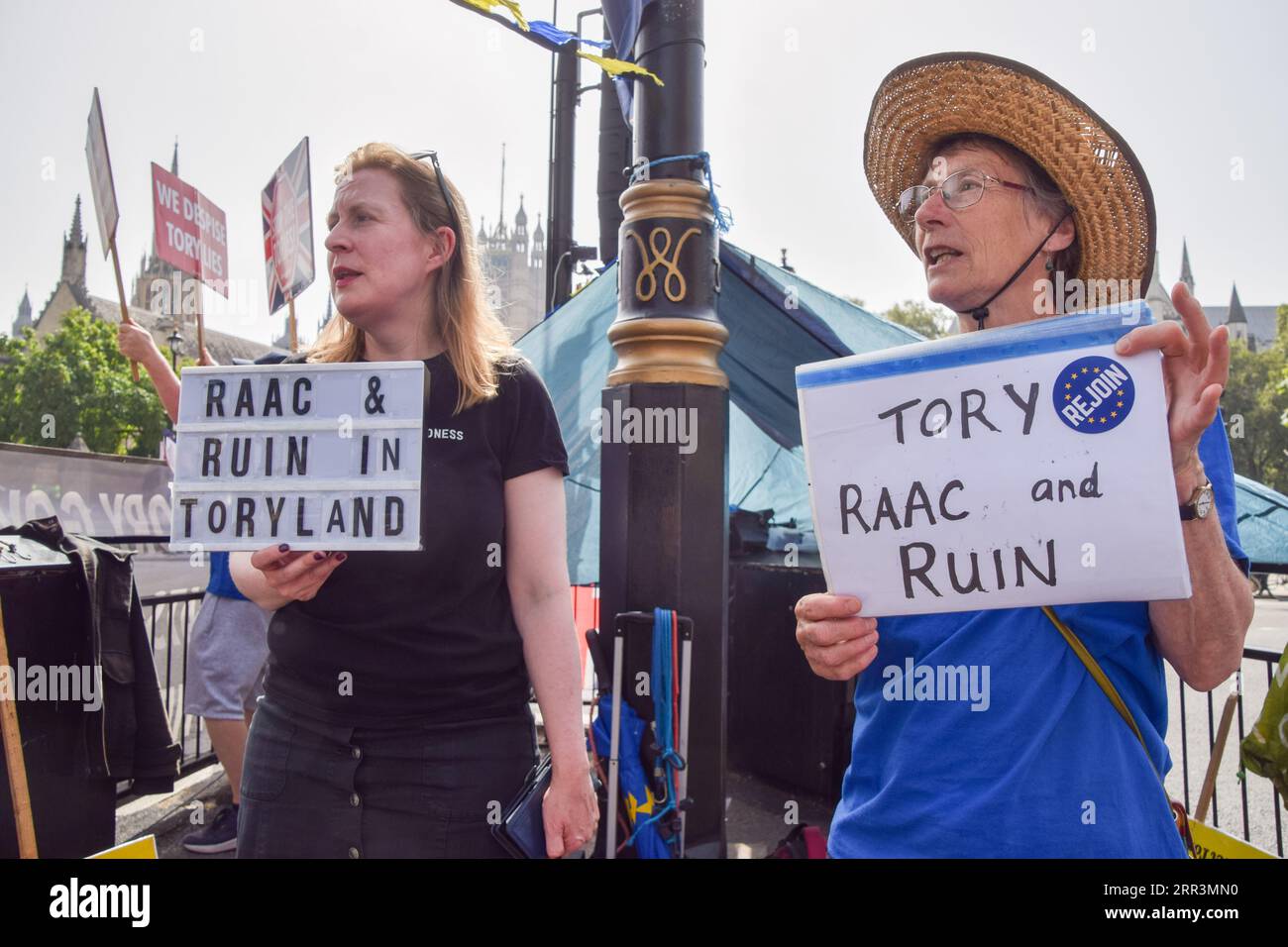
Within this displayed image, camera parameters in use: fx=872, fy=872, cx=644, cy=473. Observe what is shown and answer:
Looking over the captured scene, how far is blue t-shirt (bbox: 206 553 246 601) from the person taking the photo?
4148 mm

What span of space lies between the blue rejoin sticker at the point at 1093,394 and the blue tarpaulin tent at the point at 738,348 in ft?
13.5

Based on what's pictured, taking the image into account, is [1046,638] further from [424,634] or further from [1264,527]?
[1264,527]

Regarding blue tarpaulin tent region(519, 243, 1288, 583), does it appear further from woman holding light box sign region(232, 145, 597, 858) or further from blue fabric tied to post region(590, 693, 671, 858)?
woman holding light box sign region(232, 145, 597, 858)

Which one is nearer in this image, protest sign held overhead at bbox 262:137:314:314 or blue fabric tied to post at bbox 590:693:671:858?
blue fabric tied to post at bbox 590:693:671:858

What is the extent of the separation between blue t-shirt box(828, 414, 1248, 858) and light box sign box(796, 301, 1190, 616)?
0.29ft

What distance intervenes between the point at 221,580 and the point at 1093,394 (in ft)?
13.2

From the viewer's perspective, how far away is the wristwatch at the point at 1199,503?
1.37m

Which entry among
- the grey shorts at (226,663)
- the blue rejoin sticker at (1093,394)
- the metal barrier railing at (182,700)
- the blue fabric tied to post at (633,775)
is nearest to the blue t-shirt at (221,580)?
the grey shorts at (226,663)

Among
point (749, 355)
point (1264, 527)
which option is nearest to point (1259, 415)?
point (1264, 527)

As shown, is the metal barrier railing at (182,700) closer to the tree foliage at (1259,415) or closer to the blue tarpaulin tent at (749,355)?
the blue tarpaulin tent at (749,355)

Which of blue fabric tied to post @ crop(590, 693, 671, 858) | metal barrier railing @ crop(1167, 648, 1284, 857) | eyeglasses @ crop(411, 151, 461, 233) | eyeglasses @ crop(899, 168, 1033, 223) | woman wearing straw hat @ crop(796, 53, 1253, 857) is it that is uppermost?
eyeglasses @ crop(411, 151, 461, 233)

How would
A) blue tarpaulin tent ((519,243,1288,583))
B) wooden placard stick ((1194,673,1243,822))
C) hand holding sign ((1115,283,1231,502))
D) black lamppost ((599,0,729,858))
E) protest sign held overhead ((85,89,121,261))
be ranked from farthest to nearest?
blue tarpaulin tent ((519,243,1288,583)) → black lamppost ((599,0,729,858)) → wooden placard stick ((1194,673,1243,822)) → protest sign held overhead ((85,89,121,261)) → hand holding sign ((1115,283,1231,502))

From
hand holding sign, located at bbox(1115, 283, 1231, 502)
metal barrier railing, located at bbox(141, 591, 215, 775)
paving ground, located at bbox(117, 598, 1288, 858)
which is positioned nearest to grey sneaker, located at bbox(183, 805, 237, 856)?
paving ground, located at bbox(117, 598, 1288, 858)

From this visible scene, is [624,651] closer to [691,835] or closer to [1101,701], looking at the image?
[691,835]
